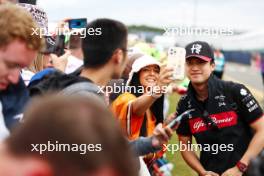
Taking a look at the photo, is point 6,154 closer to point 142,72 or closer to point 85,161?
point 85,161

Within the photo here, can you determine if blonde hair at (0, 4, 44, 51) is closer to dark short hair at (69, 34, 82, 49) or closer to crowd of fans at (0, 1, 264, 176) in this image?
crowd of fans at (0, 1, 264, 176)

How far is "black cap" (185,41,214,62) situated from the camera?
3941mm

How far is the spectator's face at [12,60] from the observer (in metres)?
2.21

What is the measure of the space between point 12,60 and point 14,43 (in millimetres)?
74

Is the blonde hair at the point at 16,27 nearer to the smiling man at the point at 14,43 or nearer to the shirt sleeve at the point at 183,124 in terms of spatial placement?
the smiling man at the point at 14,43

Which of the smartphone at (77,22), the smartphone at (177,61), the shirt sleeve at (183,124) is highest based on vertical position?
the smartphone at (77,22)

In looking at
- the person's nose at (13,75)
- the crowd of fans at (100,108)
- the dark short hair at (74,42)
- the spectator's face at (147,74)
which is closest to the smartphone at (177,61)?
the crowd of fans at (100,108)

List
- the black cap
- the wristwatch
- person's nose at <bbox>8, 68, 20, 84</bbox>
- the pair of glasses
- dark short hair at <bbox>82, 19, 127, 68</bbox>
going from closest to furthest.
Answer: person's nose at <bbox>8, 68, 20, 84</bbox>, dark short hair at <bbox>82, 19, 127, 68</bbox>, the wristwatch, the pair of glasses, the black cap

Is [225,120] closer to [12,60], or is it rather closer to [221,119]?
[221,119]

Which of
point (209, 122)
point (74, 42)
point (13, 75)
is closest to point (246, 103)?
point (209, 122)

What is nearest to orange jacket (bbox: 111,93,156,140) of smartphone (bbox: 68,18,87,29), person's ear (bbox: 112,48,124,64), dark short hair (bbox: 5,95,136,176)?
smartphone (bbox: 68,18,87,29)

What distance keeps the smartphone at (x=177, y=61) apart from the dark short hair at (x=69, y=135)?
7.77 feet

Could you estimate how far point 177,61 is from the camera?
11.9ft

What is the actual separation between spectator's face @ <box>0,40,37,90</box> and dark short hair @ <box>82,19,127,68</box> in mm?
472
